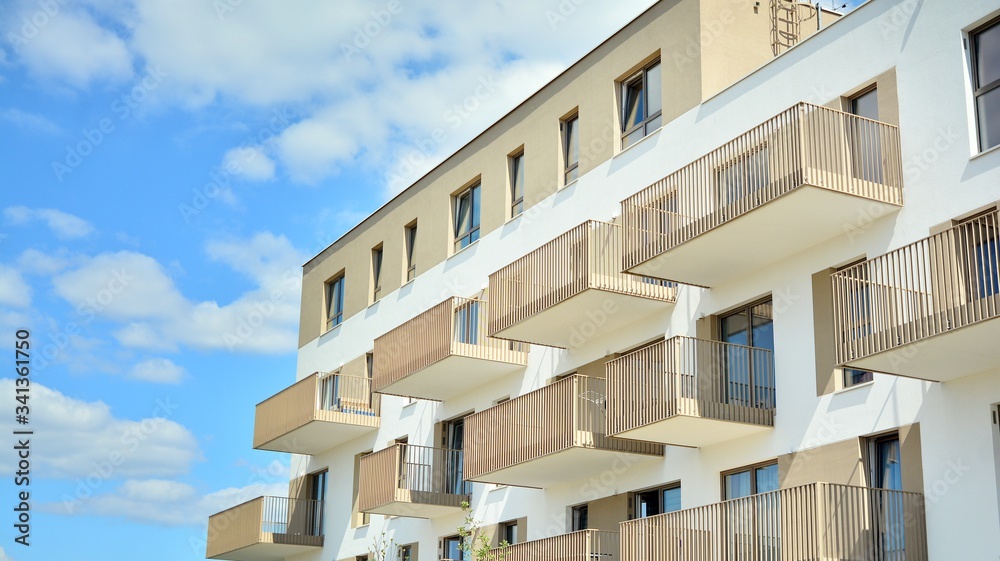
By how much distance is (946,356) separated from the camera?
17031mm

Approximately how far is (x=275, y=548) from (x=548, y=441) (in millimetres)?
15637

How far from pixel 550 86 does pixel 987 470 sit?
14927 mm

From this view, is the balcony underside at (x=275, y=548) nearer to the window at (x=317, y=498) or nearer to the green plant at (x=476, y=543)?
the window at (x=317, y=498)

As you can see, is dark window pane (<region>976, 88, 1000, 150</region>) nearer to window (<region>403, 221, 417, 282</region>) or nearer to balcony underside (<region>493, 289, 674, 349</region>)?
balcony underside (<region>493, 289, 674, 349</region>)

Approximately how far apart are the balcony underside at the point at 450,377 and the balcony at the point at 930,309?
11409mm

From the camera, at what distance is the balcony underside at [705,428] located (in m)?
20.9

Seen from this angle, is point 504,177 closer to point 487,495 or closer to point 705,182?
Result: point 487,495

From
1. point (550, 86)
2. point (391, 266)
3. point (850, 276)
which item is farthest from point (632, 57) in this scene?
point (391, 266)

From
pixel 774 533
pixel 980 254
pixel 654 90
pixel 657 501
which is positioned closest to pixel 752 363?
pixel 657 501

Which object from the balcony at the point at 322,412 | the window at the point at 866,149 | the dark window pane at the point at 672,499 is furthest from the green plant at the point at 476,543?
the window at the point at 866,149

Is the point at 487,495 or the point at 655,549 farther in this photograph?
A: the point at 487,495

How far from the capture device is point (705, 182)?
21.9 m

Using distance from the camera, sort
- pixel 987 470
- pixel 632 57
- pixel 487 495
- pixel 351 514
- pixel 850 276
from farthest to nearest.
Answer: pixel 351 514, pixel 487 495, pixel 632 57, pixel 850 276, pixel 987 470

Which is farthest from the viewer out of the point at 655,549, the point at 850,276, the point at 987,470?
the point at 655,549
